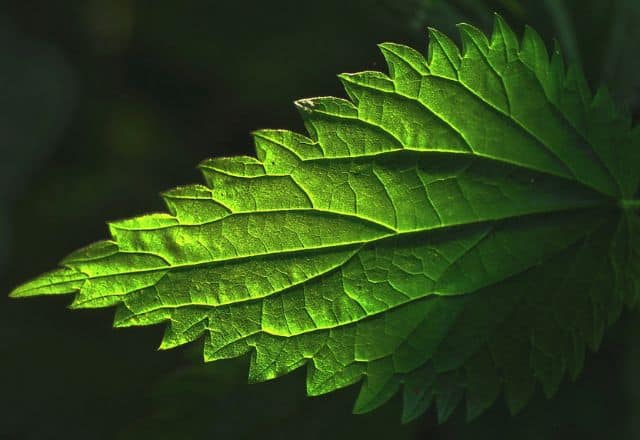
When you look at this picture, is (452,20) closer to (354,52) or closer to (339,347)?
(354,52)

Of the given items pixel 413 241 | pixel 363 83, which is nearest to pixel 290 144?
pixel 363 83

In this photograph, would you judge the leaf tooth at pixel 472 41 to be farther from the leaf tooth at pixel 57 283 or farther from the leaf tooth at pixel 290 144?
the leaf tooth at pixel 57 283

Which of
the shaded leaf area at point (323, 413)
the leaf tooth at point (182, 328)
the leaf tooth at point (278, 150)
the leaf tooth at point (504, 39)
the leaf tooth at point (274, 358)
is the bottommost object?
the shaded leaf area at point (323, 413)

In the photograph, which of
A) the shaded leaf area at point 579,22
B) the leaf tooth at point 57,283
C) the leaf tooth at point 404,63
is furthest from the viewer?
the shaded leaf area at point 579,22

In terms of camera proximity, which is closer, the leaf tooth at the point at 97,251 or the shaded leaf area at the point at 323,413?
the leaf tooth at the point at 97,251

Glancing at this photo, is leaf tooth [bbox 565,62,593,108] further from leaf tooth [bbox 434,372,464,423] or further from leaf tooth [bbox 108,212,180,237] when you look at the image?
leaf tooth [bbox 108,212,180,237]

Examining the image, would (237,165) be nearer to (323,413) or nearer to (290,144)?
(290,144)

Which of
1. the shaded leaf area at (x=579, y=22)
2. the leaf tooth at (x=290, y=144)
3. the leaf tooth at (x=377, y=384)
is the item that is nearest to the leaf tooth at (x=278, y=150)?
the leaf tooth at (x=290, y=144)

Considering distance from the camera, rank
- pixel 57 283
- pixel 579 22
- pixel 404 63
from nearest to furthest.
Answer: pixel 57 283 < pixel 404 63 < pixel 579 22

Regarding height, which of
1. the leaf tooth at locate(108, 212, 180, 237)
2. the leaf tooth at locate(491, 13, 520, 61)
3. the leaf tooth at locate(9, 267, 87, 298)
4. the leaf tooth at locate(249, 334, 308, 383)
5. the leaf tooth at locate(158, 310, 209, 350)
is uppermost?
the leaf tooth at locate(491, 13, 520, 61)

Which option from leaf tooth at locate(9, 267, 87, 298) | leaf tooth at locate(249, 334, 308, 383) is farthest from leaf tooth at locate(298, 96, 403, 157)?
leaf tooth at locate(9, 267, 87, 298)
